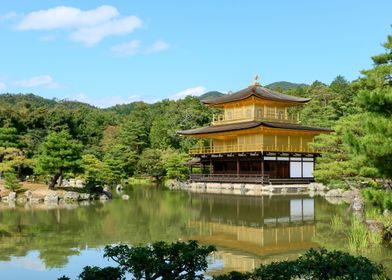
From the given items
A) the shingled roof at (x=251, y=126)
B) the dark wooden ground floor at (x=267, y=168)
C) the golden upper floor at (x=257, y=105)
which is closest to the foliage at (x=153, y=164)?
the shingled roof at (x=251, y=126)

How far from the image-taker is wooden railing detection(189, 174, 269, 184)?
29652mm

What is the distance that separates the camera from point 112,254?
548 centimetres

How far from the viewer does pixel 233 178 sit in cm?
3144

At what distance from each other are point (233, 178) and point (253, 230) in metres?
18.0

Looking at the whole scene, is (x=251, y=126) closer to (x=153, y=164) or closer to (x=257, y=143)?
(x=257, y=143)

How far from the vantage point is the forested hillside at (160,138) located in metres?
7.69

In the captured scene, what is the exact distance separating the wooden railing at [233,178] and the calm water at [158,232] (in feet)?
28.8

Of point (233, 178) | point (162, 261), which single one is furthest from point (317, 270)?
point (233, 178)

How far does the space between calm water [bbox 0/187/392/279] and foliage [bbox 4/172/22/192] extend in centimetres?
322

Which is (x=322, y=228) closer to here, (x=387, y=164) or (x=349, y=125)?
(x=349, y=125)

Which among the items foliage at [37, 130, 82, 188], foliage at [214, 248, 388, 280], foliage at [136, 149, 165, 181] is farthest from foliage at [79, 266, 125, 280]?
foliage at [136, 149, 165, 181]

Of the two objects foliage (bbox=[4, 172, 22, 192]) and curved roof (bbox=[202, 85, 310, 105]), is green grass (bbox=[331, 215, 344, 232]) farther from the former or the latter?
curved roof (bbox=[202, 85, 310, 105])

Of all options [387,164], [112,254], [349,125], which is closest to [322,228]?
[349,125]

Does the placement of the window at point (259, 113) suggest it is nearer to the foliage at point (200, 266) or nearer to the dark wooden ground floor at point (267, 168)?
the dark wooden ground floor at point (267, 168)
